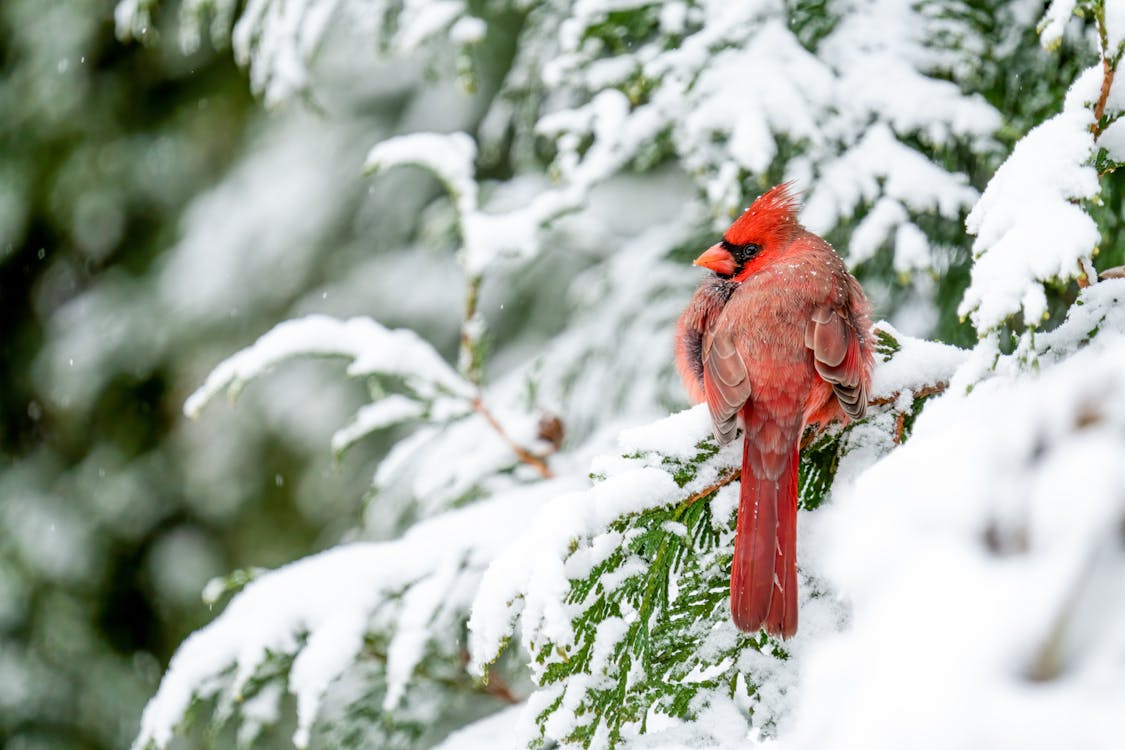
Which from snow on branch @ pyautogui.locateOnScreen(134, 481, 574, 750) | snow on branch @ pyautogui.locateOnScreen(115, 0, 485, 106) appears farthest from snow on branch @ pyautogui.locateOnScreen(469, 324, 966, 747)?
snow on branch @ pyautogui.locateOnScreen(115, 0, 485, 106)

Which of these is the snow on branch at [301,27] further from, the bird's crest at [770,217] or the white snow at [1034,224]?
the white snow at [1034,224]

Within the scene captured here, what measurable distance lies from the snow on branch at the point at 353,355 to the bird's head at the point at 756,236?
55 centimetres

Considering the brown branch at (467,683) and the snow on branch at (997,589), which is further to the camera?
the brown branch at (467,683)

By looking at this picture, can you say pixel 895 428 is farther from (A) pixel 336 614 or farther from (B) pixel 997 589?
(A) pixel 336 614

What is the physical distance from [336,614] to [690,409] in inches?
32.8

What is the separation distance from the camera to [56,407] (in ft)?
13.6

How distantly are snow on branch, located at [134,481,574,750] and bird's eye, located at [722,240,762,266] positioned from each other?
52cm

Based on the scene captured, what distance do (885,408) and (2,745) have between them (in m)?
3.93

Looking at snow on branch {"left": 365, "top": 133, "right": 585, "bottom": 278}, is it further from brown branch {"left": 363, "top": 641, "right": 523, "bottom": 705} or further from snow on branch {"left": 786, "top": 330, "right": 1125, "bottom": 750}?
snow on branch {"left": 786, "top": 330, "right": 1125, "bottom": 750}

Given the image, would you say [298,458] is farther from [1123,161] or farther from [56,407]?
[1123,161]

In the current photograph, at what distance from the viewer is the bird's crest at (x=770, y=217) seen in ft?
5.87

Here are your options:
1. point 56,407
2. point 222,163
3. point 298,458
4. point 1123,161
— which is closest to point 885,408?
point 1123,161

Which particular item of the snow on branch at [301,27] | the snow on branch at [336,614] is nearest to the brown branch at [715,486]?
the snow on branch at [336,614]

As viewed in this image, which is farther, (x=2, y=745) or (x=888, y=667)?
(x=2, y=745)
